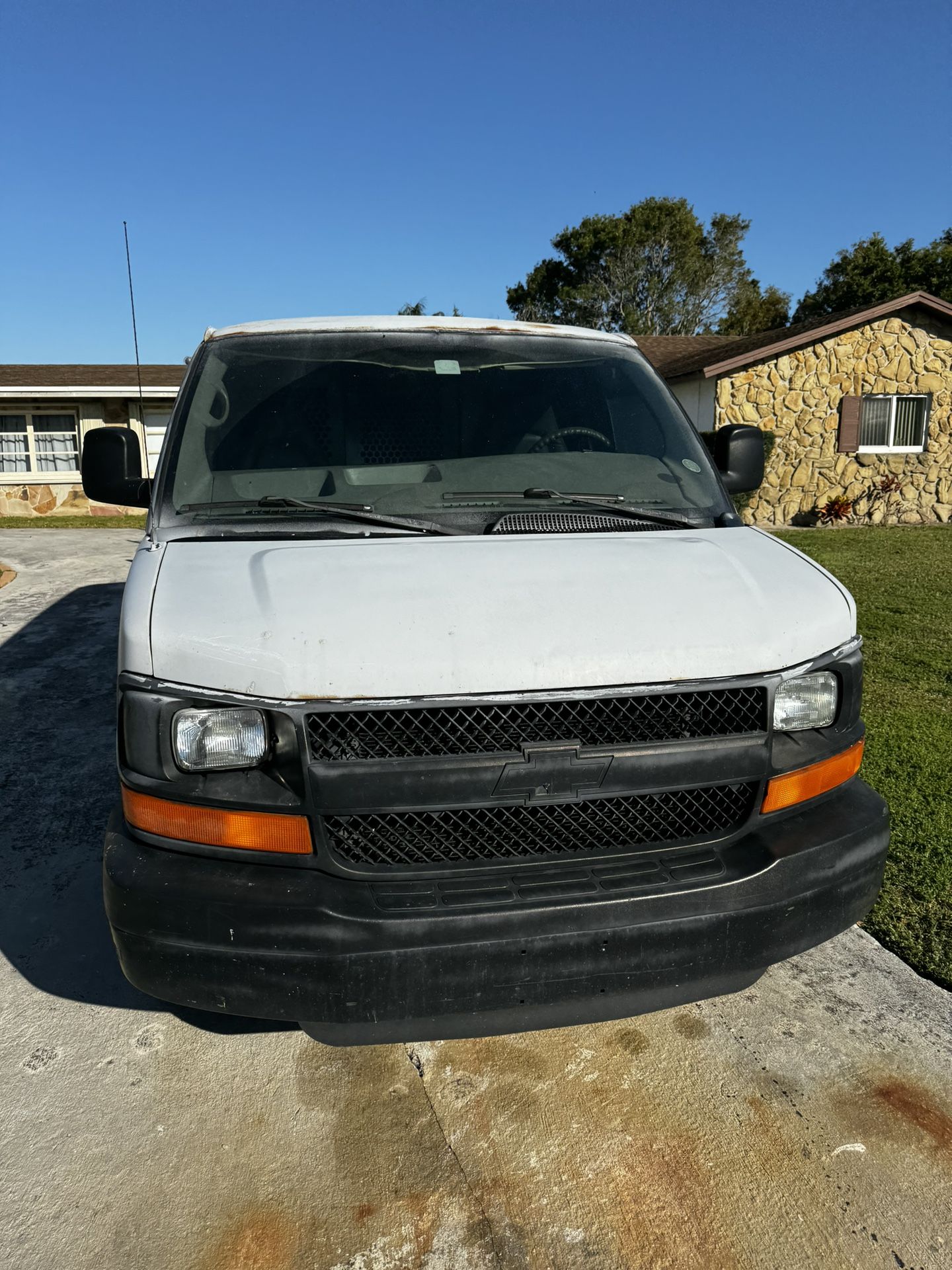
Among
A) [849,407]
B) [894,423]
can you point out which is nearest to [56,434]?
[849,407]

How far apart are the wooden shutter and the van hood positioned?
17175mm

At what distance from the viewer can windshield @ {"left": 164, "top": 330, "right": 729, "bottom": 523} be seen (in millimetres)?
2914

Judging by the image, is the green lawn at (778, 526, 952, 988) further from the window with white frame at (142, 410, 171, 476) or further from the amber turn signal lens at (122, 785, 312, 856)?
the window with white frame at (142, 410, 171, 476)

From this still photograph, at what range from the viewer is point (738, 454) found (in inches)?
143

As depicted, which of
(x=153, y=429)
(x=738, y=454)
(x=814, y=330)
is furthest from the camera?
(x=153, y=429)

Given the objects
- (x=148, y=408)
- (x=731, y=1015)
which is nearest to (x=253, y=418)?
(x=731, y=1015)

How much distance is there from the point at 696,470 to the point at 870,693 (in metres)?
3.48

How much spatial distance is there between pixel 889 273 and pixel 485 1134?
127 feet

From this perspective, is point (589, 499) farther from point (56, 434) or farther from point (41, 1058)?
point (56, 434)

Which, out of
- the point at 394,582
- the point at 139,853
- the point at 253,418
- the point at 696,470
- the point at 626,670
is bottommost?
the point at 139,853

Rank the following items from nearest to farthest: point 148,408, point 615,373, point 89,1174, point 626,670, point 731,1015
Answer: point 626,670
point 89,1174
point 731,1015
point 615,373
point 148,408

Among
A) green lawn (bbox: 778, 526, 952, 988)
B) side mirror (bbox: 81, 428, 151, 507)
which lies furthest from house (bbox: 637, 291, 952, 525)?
side mirror (bbox: 81, 428, 151, 507)

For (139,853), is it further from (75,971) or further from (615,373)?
(615,373)

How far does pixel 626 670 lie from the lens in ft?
6.76
